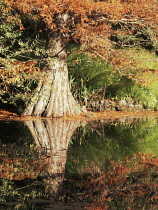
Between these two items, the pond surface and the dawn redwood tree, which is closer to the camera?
the pond surface

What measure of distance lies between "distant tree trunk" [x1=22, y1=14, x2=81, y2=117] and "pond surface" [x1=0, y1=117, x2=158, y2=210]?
283 cm

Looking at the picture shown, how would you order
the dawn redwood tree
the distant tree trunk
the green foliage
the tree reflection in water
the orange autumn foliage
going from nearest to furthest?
the tree reflection in water
the orange autumn foliage
the dawn redwood tree
the distant tree trunk
the green foliage

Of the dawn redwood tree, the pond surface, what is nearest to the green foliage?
the dawn redwood tree

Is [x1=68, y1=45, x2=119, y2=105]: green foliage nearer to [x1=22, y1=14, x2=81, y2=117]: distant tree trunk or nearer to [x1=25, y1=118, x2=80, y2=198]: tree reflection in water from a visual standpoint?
[x1=22, y1=14, x2=81, y2=117]: distant tree trunk

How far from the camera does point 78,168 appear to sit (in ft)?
19.6

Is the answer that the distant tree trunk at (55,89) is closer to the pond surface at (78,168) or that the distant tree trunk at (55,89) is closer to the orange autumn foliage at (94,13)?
the orange autumn foliage at (94,13)

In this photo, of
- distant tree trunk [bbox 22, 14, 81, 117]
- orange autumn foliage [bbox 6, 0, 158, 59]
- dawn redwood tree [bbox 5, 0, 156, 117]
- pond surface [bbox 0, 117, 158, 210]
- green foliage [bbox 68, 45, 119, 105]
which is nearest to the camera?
pond surface [bbox 0, 117, 158, 210]

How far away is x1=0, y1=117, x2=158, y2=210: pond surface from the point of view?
436 centimetres

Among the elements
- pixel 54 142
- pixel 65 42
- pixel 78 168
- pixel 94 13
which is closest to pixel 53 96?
pixel 65 42

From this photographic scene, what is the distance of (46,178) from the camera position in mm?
5289

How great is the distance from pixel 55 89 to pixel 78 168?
25.7ft

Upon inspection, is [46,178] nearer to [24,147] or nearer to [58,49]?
[24,147]

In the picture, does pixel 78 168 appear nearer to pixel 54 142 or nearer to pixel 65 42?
pixel 54 142

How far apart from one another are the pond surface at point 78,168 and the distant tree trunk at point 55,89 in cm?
283
